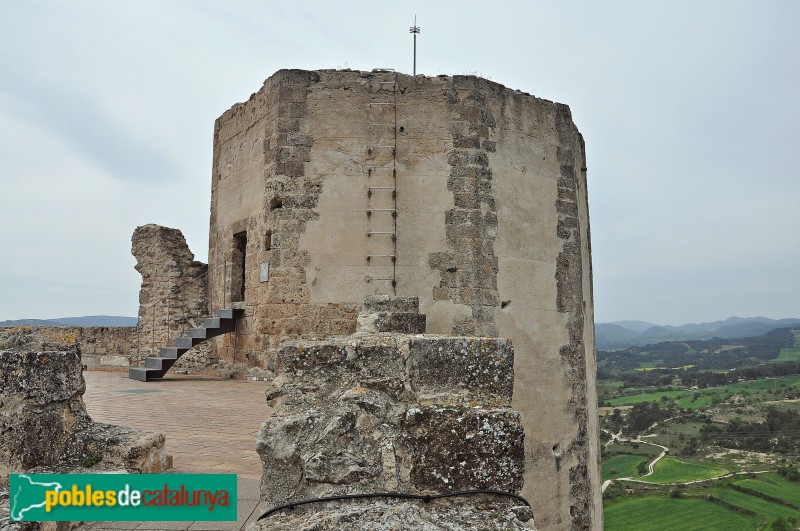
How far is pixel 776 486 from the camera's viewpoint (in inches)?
1574

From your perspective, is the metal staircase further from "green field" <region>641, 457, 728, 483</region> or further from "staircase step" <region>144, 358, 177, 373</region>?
"green field" <region>641, 457, 728, 483</region>

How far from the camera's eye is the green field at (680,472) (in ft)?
138

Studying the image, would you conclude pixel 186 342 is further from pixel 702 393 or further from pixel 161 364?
pixel 702 393

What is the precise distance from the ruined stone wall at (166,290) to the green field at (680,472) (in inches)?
1509

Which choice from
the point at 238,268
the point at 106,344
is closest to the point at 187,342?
the point at 238,268

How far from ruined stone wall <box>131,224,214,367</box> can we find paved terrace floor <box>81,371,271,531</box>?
5.03ft

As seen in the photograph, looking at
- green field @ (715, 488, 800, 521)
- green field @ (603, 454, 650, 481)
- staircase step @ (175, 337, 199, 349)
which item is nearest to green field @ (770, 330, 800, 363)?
green field @ (603, 454, 650, 481)

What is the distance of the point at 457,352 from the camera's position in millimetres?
2500

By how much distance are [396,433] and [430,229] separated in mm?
6501

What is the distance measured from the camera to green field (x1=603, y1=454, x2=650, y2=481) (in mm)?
43719

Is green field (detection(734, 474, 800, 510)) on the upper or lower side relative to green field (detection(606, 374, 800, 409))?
lower

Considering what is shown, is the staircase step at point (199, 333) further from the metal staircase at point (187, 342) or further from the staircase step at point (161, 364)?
the staircase step at point (161, 364)

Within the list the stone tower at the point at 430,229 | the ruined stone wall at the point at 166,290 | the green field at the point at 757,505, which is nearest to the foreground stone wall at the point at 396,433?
the stone tower at the point at 430,229

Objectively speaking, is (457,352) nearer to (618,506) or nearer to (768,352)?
(618,506)
